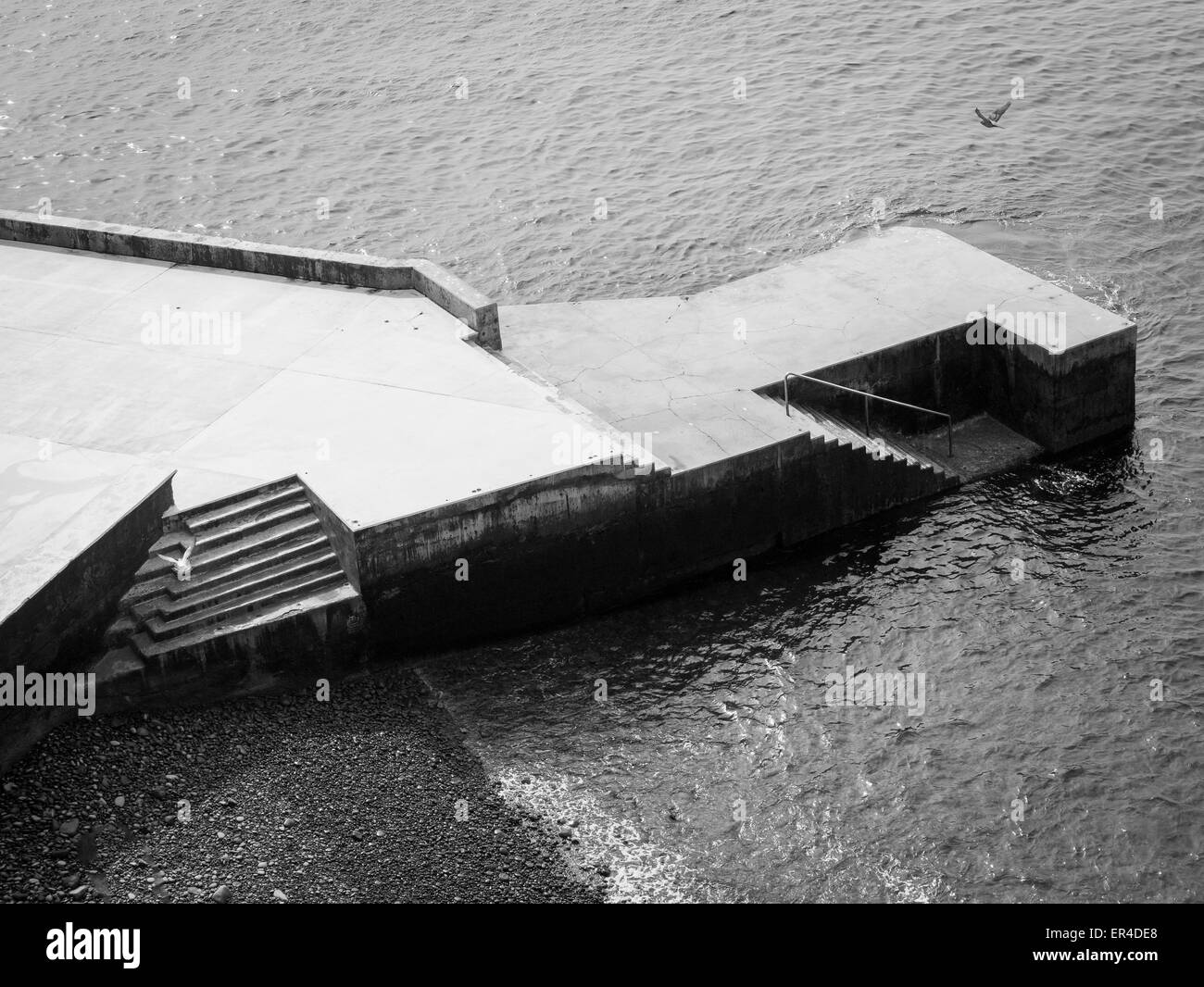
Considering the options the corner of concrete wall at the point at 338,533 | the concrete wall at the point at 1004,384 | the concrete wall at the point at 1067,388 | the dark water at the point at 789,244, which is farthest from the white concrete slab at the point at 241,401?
the concrete wall at the point at 1067,388

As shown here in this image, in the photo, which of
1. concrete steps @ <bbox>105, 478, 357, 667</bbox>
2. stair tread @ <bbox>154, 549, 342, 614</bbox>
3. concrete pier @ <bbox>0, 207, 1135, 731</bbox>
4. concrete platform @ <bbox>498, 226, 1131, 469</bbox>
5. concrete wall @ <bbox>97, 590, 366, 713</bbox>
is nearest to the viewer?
concrete wall @ <bbox>97, 590, 366, 713</bbox>

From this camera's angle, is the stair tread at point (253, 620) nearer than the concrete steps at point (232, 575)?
Yes

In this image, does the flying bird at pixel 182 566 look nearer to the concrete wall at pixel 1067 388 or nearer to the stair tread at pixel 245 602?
the stair tread at pixel 245 602

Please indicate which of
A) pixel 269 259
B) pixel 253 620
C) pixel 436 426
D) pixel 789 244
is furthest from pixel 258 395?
pixel 789 244

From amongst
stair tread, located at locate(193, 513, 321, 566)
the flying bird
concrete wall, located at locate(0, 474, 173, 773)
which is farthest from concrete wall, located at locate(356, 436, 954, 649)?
concrete wall, located at locate(0, 474, 173, 773)

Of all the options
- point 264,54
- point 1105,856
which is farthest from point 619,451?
point 264,54

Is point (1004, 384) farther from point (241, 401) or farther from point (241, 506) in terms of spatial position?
point (241, 506)

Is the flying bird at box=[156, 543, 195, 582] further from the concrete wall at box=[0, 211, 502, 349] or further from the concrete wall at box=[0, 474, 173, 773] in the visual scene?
the concrete wall at box=[0, 211, 502, 349]
